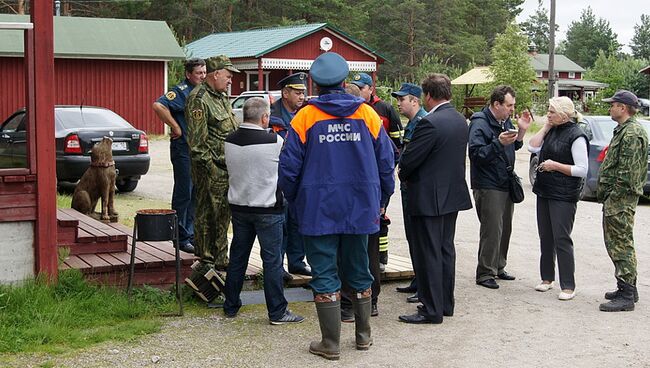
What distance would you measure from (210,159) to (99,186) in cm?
279

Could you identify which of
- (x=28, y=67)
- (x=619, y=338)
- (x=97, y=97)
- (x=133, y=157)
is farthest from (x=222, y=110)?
(x=97, y=97)

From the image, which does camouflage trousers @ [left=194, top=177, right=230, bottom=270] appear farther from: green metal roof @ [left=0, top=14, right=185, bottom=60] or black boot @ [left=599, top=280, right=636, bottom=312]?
green metal roof @ [left=0, top=14, right=185, bottom=60]

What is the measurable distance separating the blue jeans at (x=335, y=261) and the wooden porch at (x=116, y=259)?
181 centimetres

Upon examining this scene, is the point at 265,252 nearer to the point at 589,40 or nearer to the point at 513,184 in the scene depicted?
the point at 513,184

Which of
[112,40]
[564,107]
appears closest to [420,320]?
[564,107]

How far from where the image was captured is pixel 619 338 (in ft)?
20.3

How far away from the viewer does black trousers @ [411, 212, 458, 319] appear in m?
6.56

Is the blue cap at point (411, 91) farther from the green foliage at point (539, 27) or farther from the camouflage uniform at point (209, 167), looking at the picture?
the green foliage at point (539, 27)

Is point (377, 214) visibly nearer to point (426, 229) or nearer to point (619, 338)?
point (426, 229)

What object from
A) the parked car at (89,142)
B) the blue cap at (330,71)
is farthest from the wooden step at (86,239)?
the parked car at (89,142)

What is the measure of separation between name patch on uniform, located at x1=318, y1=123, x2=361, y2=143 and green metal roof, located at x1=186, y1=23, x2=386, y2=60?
32.3 m

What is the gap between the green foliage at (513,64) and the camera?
3888 centimetres

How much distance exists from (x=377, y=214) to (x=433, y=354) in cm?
107

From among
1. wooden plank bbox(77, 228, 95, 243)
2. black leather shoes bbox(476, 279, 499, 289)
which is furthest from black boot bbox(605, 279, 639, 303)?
wooden plank bbox(77, 228, 95, 243)
